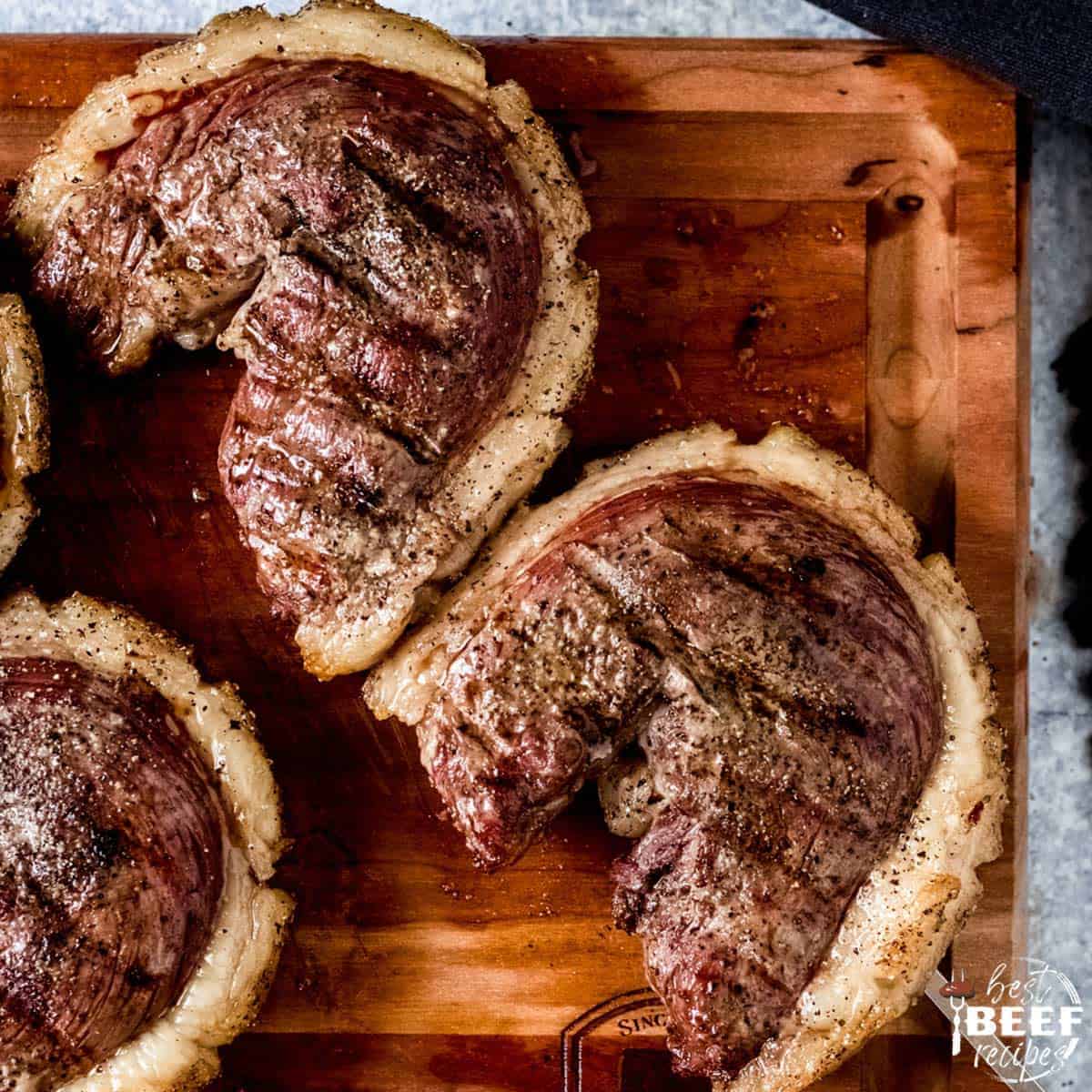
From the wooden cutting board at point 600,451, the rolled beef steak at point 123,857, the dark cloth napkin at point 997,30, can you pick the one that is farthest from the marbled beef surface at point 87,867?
the dark cloth napkin at point 997,30

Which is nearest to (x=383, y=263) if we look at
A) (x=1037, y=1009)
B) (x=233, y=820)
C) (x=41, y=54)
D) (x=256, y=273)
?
(x=256, y=273)

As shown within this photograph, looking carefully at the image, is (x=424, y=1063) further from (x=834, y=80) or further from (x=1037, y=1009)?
(x=834, y=80)

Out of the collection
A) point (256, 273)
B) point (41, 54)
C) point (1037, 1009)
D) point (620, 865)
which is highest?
point (41, 54)

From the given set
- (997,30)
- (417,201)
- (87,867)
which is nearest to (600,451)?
(417,201)

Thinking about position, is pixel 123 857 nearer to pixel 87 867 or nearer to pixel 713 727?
pixel 87 867

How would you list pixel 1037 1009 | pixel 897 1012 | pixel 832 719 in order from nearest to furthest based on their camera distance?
pixel 832 719 → pixel 897 1012 → pixel 1037 1009

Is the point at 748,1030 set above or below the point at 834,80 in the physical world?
below

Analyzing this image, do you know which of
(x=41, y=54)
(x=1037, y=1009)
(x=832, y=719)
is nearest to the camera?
(x=832, y=719)
